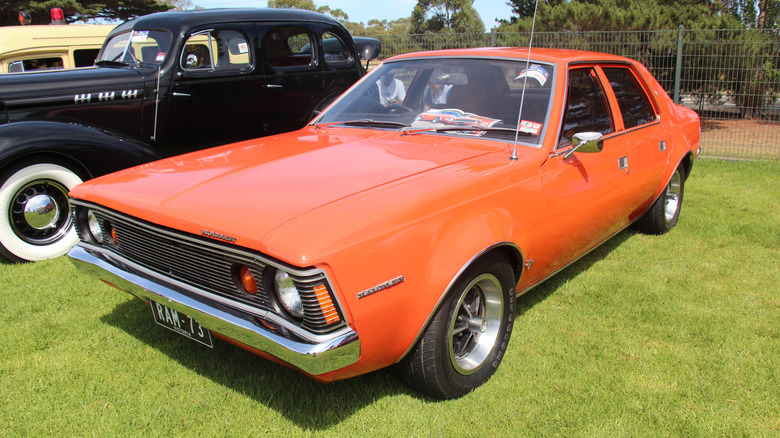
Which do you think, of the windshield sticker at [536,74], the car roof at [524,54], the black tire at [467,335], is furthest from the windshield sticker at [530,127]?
the black tire at [467,335]

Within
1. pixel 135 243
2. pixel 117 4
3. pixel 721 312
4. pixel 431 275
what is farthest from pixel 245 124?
pixel 117 4

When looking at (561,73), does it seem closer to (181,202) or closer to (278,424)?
(181,202)

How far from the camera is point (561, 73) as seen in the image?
333 cm

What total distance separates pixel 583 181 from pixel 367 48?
17.9 feet

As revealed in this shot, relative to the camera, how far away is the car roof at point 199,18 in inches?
217

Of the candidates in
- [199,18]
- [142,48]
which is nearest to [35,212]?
[142,48]

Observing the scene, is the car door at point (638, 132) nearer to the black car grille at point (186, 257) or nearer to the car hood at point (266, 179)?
the car hood at point (266, 179)

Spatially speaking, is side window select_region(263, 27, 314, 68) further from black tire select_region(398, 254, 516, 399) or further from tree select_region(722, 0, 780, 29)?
tree select_region(722, 0, 780, 29)

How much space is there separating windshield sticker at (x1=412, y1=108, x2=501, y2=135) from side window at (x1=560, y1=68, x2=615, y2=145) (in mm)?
439

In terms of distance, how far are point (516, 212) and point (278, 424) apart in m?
1.46

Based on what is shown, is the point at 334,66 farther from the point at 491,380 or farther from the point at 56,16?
the point at 56,16

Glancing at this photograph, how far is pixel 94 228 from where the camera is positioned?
2975mm

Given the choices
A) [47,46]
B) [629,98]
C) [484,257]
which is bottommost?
[484,257]

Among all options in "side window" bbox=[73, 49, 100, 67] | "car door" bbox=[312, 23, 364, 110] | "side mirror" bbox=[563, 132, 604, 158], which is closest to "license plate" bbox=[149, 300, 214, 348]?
"side mirror" bbox=[563, 132, 604, 158]
